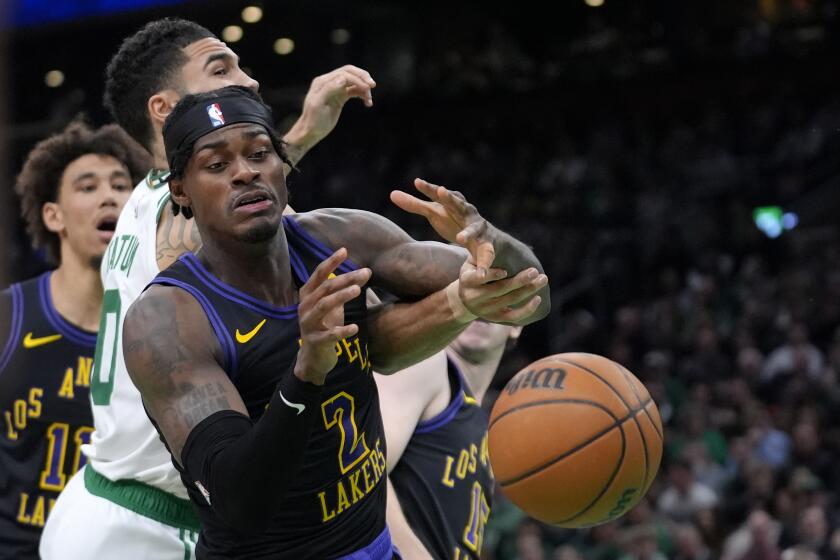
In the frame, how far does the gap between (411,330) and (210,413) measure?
778mm

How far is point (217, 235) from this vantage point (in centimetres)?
357

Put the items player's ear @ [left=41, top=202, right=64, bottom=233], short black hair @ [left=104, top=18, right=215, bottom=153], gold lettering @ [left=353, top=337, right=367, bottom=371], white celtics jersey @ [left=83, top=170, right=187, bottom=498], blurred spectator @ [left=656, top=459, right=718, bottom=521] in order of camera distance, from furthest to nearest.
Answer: blurred spectator @ [left=656, top=459, right=718, bottom=521] → player's ear @ [left=41, top=202, right=64, bottom=233] → short black hair @ [left=104, top=18, right=215, bottom=153] → white celtics jersey @ [left=83, top=170, right=187, bottom=498] → gold lettering @ [left=353, top=337, right=367, bottom=371]

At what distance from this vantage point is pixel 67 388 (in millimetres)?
5238

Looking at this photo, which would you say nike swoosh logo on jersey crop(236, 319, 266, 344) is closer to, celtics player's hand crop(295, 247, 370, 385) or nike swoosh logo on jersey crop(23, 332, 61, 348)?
celtics player's hand crop(295, 247, 370, 385)

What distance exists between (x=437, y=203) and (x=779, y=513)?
8.01 m

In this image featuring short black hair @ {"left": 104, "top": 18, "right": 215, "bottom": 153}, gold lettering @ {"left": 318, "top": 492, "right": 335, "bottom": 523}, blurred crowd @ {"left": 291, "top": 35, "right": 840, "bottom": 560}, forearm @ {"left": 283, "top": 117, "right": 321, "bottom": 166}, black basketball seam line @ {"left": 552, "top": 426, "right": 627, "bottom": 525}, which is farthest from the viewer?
blurred crowd @ {"left": 291, "top": 35, "right": 840, "bottom": 560}

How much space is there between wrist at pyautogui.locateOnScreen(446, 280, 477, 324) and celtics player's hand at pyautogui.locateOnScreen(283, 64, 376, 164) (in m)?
0.91

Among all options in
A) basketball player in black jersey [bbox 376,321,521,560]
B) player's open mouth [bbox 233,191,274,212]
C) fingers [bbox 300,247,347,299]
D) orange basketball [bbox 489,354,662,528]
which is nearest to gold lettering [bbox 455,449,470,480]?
basketball player in black jersey [bbox 376,321,521,560]

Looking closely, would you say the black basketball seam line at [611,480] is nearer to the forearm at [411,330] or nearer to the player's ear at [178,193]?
the forearm at [411,330]

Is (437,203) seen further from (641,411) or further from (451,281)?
(641,411)

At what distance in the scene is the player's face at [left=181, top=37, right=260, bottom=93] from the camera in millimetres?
4258

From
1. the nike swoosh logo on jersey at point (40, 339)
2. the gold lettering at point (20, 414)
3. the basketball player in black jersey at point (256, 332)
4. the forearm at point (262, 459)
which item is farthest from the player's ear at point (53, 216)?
the forearm at point (262, 459)

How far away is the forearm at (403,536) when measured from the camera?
4.33m

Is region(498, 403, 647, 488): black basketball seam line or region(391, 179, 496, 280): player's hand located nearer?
region(391, 179, 496, 280): player's hand
